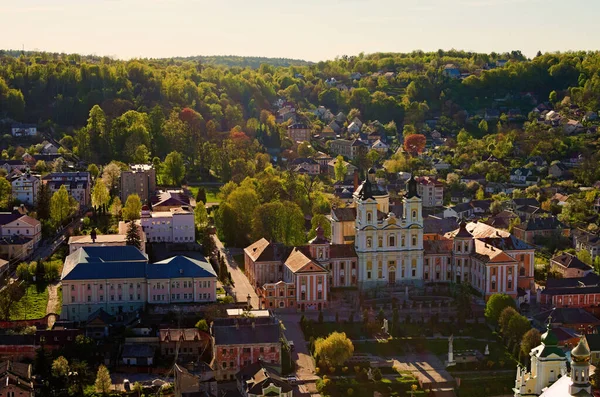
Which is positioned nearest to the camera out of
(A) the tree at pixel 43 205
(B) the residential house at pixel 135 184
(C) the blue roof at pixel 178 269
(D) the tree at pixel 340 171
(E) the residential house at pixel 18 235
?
(C) the blue roof at pixel 178 269

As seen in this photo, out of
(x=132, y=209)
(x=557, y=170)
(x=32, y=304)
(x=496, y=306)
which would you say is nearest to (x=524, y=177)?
(x=557, y=170)

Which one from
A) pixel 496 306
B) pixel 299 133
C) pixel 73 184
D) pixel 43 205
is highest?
pixel 299 133

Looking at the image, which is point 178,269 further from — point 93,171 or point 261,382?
point 93,171

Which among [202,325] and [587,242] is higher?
[587,242]

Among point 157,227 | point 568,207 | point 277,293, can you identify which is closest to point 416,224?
point 277,293

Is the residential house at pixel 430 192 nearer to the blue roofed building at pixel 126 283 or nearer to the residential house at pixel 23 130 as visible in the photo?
the blue roofed building at pixel 126 283

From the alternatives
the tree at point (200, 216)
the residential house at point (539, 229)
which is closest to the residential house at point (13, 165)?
the tree at point (200, 216)
